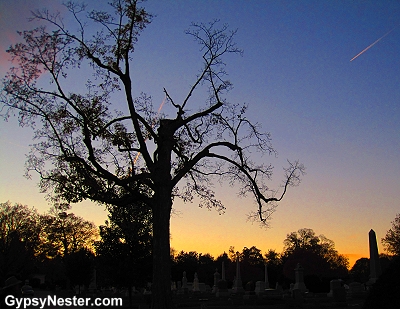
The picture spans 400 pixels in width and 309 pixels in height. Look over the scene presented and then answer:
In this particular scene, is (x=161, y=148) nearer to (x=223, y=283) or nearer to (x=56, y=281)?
(x=223, y=283)

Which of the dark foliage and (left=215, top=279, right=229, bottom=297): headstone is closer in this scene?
the dark foliage

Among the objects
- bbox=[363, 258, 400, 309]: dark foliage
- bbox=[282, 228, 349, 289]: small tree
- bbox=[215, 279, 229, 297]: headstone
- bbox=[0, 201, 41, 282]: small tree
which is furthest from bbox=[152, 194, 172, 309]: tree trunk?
bbox=[282, 228, 349, 289]: small tree

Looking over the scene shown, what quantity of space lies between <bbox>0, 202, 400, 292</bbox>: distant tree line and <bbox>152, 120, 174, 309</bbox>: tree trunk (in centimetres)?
377

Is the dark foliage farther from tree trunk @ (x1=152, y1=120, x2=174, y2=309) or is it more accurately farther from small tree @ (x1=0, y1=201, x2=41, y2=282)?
small tree @ (x1=0, y1=201, x2=41, y2=282)

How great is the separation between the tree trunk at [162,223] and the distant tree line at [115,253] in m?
3.77

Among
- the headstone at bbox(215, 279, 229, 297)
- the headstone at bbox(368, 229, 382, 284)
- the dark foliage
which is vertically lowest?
the headstone at bbox(215, 279, 229, 297)

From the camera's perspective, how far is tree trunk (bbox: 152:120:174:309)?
15.2 m

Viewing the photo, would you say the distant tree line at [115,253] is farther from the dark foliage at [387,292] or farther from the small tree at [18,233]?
the dark foliage at [387,292]

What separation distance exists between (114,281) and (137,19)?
1900 cm

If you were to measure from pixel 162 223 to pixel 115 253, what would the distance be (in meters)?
15.9

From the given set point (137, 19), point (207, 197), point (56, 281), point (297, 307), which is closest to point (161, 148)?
point (207, 197)

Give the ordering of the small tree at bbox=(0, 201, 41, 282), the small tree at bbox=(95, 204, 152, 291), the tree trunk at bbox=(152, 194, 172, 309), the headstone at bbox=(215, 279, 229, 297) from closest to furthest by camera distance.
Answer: the tree trunk at bbox=(152, 194, 172, 309) → the small tree at bbox=(95, 204, 152, 291) → the headstone at bbox=(215, 279, 229, 297) → the small tree at bbox=(0, 201, 41, 282)

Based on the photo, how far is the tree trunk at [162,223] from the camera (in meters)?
15.2

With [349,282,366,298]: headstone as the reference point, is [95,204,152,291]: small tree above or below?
above
